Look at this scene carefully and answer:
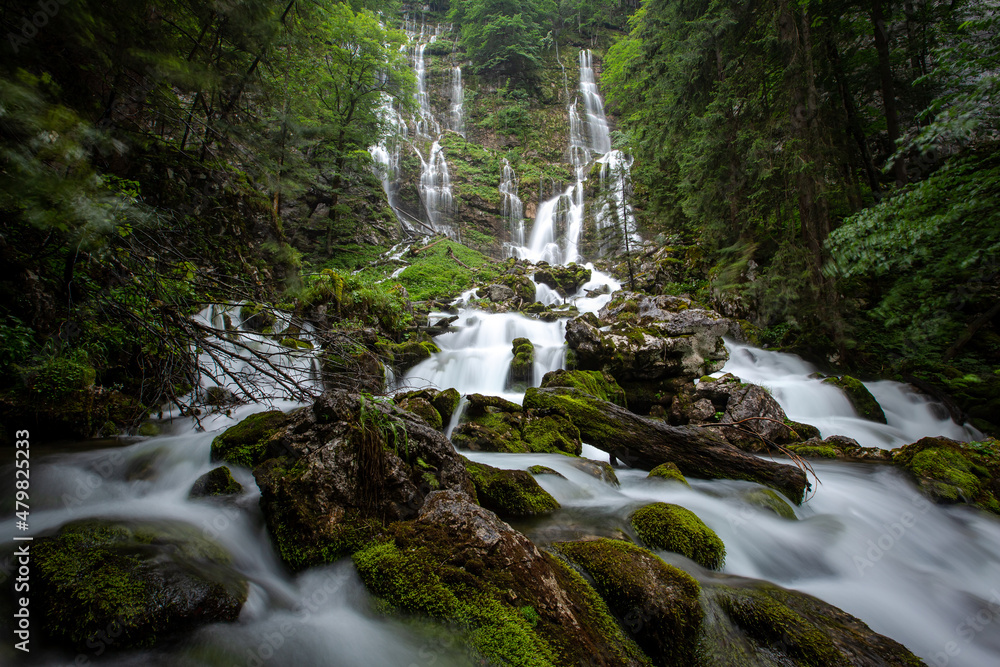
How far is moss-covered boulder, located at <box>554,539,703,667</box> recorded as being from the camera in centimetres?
202

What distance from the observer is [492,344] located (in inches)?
518

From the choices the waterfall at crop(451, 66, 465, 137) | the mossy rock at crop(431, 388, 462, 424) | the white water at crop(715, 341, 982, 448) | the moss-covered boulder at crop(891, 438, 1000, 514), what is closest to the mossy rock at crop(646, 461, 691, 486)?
the moss-covered boulder at crop(891, 438, 1000, 514)

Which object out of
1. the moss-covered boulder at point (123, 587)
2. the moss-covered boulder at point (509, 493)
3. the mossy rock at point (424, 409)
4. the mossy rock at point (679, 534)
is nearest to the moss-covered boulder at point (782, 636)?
the mossy rock at point (679, 534)

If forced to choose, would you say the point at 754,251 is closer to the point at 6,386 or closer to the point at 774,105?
the point at 774,105

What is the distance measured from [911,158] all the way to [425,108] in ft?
111

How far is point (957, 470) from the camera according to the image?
178 inches

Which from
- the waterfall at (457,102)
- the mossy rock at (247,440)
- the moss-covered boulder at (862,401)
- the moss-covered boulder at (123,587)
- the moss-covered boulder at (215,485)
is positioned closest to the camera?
the moss-covered boulder at (123,587)

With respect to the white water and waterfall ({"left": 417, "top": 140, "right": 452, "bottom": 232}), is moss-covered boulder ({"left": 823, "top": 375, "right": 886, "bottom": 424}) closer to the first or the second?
the white water

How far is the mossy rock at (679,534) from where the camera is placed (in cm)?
300

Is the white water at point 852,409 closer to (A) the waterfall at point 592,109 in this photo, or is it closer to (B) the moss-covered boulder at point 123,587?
(B) the moss-covered boulder at point 123,587

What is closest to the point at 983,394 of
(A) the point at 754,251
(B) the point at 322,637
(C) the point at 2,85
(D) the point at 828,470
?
(D) the point at 828,470

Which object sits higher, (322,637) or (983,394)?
(983,394)

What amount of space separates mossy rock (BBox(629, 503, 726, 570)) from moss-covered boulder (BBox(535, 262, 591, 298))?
53.0 feet

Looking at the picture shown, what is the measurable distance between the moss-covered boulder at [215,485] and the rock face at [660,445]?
4.48 m
